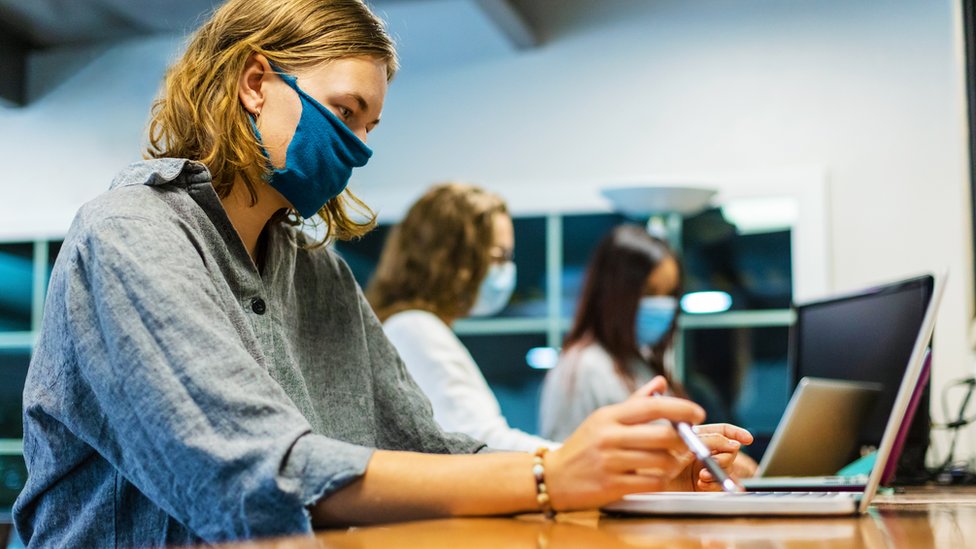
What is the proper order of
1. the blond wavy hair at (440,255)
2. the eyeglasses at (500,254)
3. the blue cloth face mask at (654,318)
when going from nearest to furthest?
the blond wavy hair at (440,255), the eyeglasses at (500,254), the blue cloth face mask at (654,318)

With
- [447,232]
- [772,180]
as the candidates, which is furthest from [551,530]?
[772,180]

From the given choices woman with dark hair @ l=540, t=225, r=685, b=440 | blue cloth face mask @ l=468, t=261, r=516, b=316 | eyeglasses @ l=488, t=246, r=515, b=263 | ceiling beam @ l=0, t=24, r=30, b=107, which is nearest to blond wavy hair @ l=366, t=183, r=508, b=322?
eyeglasses @ l=488, t=246, r=515, b=263

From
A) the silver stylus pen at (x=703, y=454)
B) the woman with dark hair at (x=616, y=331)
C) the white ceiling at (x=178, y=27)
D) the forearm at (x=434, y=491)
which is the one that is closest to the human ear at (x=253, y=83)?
the forearm at (x=434, y=491)

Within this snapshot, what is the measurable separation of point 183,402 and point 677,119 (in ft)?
10.7

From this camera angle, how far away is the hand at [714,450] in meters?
1.07

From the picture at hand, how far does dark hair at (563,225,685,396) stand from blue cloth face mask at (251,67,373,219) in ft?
6.12

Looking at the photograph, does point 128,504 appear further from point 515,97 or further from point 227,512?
point 515,97

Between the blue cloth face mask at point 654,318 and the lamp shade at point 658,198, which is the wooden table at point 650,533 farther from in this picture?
the lamp shade at point 658,198

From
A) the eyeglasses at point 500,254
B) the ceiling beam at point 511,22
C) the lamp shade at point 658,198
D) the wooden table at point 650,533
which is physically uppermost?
the ceiling beam at point 511,22

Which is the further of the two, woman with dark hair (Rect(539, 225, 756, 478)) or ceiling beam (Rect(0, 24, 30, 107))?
ceiling beam (Rect(0, 24, 30, 107))

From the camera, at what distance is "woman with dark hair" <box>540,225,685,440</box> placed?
297 cm

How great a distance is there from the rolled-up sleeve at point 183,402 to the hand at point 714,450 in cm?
36

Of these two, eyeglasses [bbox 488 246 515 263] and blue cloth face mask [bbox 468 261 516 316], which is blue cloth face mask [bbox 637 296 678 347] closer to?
blue cloth face mask [bbox 468 261 516 316]

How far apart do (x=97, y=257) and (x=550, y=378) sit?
2178 millimetres
